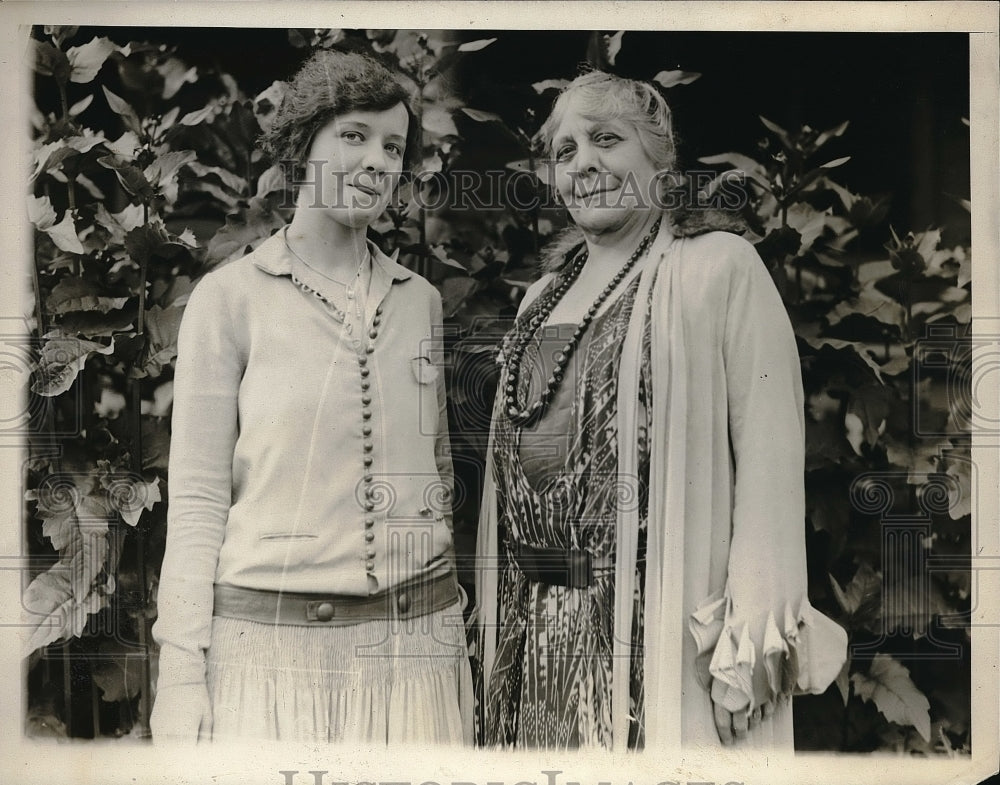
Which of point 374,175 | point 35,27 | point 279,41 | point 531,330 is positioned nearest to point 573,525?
point 531,330

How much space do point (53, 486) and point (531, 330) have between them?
0.98 meters

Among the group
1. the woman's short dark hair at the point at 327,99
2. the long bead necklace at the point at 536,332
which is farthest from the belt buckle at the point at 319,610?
the woman's short dark hair at the point at 327,99

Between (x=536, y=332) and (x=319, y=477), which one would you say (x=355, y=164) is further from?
(x=319, y=477)

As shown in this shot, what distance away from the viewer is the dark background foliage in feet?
6.17

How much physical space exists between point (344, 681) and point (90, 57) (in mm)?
1293

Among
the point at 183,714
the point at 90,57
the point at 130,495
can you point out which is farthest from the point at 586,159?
the point at 183,714

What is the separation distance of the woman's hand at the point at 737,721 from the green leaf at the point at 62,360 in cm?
136

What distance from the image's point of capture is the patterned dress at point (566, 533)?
1816mm

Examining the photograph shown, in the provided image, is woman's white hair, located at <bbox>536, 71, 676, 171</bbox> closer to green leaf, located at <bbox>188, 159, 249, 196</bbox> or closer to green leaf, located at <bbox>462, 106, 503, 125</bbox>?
green leaf, located at <bbox>462, 106, 503, 125</bbox>

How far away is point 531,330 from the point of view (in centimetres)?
186

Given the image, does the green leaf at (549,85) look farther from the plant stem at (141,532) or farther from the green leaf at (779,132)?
the plant stem at (141,532)

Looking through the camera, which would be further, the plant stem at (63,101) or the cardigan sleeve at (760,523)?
the plant stem at (63,101)

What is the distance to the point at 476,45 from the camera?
1.89 metres

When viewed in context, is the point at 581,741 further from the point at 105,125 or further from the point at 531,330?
the point at 105,125
